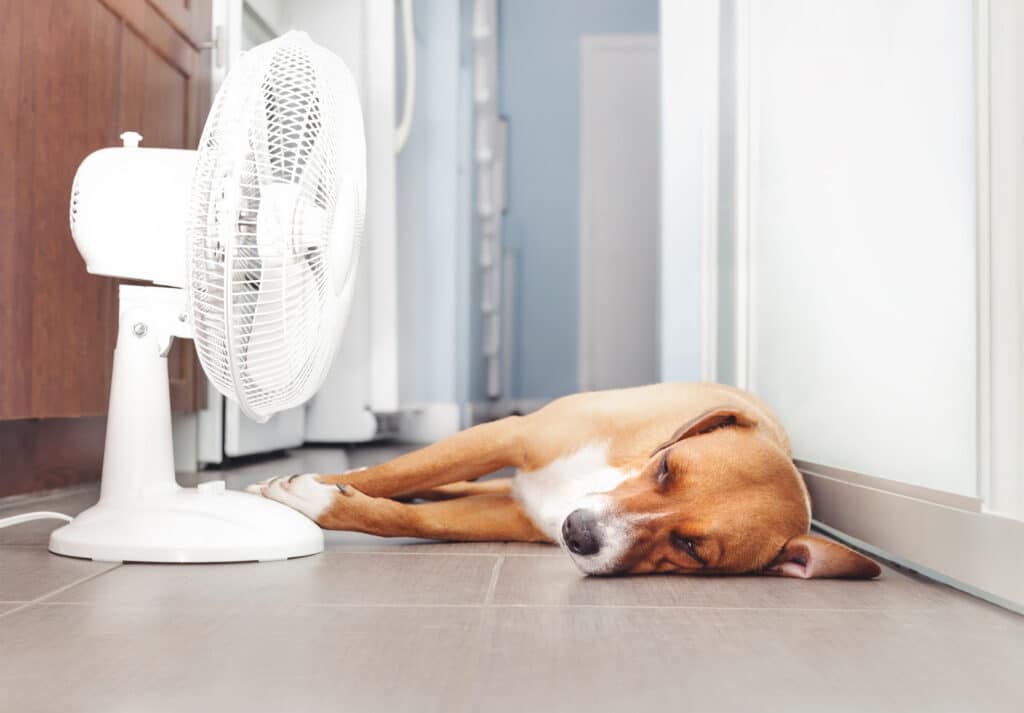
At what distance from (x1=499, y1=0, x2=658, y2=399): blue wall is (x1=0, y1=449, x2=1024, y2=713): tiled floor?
4.12m

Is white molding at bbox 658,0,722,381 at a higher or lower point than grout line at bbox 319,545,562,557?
higher

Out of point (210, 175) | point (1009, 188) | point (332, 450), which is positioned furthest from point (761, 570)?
point (332, 450)

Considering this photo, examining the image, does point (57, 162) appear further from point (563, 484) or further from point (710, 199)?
point (710, 199)

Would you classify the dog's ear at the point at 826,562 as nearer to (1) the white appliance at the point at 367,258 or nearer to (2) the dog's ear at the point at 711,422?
(2) the dog's ear at the point at 711,422

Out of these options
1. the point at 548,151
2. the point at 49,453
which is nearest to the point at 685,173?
the point at 49,453

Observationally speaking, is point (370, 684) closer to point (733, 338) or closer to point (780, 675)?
point (780, 675)

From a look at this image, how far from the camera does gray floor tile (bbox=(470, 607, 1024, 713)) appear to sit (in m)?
0.80

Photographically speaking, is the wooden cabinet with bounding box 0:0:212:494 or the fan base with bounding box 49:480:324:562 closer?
the fan base with bounding box 49:480:324:562

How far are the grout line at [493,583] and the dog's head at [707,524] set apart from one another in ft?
0.36

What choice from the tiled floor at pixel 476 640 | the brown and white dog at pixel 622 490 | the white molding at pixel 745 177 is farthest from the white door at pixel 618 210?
the tiled floor at pixel 476 640

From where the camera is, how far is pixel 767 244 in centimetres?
237

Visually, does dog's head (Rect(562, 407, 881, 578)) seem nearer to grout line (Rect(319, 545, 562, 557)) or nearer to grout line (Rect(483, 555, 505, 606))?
grout line (Rect(483, 555, 505, 606))

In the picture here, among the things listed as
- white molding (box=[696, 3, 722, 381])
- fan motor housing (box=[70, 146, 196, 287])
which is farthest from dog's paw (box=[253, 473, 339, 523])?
white molding (box=[696, 3, 722, 381])

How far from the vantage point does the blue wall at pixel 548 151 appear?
216 inches
